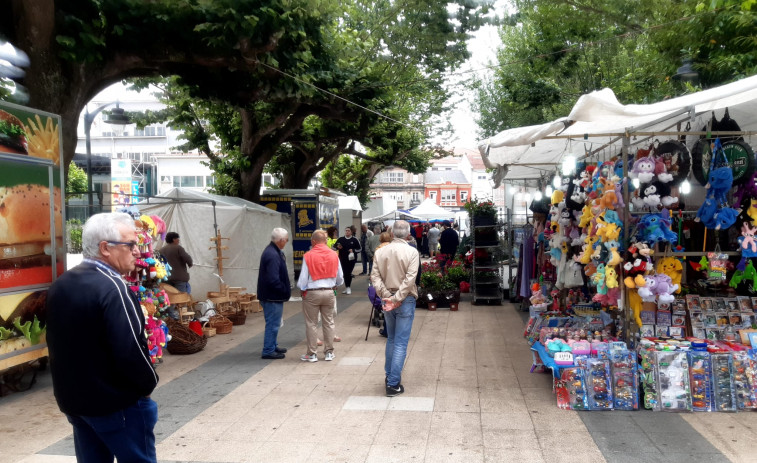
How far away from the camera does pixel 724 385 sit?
209 inches

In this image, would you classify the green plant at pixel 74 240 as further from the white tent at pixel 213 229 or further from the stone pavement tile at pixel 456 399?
the stone pavement tile at pixel 456 399

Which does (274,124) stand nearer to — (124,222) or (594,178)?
(594,178)

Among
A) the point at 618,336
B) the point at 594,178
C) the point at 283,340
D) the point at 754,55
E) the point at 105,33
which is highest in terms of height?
the point at 105,33

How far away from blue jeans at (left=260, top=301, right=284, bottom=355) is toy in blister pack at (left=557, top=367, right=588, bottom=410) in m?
3.79

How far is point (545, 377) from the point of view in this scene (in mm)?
6609

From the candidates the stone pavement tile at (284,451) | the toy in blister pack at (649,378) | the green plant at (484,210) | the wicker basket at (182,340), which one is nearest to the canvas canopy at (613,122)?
the toy in blister pack at (649,378)

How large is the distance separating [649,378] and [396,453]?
2463mm

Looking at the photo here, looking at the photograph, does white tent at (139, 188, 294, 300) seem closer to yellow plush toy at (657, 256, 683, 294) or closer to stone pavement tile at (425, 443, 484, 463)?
stone pavement tile at (425, 443, 484, 463)

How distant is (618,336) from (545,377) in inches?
36.9

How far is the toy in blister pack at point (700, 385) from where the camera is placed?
5.32 metres

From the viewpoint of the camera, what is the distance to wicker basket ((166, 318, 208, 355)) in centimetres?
834

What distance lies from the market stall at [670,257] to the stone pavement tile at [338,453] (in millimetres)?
2029

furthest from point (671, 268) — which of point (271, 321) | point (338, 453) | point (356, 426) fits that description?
point (271, 321)

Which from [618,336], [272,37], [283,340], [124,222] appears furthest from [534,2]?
[124,222]
